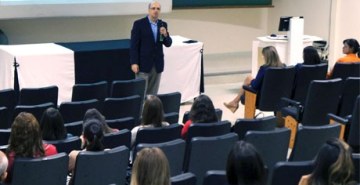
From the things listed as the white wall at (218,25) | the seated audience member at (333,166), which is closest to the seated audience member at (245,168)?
the seated audience member at (333,166)

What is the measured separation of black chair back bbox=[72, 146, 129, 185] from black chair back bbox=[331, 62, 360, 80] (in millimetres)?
3705

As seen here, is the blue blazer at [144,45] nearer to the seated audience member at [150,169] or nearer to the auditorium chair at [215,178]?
the auditorium chair at [215,178]

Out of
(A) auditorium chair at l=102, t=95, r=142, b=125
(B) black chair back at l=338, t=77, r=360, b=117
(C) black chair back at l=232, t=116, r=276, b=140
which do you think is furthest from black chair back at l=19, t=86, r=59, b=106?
(B) black chair back at l=338, t=77, r=360, b=117

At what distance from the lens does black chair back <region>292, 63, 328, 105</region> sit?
7.10 metres

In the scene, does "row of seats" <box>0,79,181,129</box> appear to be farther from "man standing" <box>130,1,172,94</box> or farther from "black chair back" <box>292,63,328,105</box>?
"black chair back" <box>292,63,328,105</box>

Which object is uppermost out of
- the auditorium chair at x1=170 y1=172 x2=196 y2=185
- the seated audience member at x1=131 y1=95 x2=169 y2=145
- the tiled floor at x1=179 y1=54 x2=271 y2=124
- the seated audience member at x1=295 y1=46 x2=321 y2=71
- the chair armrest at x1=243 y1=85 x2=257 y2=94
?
the seated audience member at x1=295 y1=46 x2=321 y2=71

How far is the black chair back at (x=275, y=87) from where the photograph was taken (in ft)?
22.9

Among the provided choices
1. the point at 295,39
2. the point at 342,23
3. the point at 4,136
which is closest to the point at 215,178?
the point at 4,136

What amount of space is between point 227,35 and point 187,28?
84 cm

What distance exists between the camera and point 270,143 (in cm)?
470

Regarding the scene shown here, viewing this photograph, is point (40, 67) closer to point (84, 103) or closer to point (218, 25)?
point (84, 103)

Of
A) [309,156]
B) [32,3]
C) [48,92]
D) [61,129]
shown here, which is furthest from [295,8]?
[61,129]

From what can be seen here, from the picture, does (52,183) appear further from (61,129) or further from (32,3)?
(32,3)

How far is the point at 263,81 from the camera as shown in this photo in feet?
23.2
